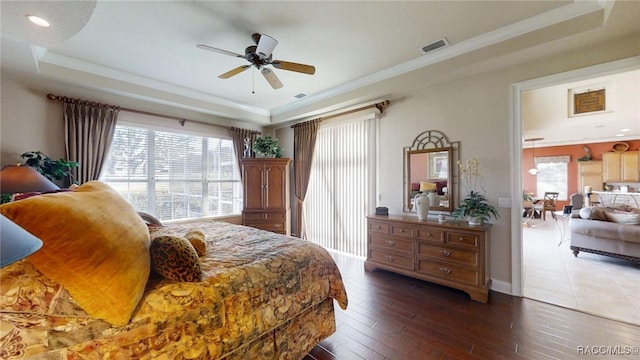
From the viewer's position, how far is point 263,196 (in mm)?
4586

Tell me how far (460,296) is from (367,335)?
135cm

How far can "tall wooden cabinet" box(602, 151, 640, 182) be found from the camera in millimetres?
7297

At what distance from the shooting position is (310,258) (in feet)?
6.37

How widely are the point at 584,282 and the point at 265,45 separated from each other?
4.67 meters

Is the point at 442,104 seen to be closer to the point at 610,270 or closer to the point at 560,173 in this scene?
the point at 610,270

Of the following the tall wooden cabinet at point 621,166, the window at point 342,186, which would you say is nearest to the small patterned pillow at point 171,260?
the window at point 342,186

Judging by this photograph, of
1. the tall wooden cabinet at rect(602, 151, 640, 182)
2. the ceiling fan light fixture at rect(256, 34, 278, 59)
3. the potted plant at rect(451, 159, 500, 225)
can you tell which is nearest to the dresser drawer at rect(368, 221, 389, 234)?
the potted plant at rect(451, 159, 500, 225)

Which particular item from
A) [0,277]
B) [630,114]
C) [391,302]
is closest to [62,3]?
[0,277]

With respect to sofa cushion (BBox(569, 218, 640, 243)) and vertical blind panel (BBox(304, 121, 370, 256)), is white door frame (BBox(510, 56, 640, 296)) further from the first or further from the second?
sofa cushion (BBox(569, 218, 640, 243))

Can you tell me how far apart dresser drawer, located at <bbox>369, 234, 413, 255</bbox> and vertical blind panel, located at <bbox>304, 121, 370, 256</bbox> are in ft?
2.35

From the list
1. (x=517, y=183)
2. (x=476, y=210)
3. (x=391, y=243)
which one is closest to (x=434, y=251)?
(x=391, y=243)

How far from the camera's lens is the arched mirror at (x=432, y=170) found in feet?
10.6

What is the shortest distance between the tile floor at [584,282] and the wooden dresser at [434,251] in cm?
75

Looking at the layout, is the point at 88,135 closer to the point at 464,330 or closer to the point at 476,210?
the point at 464,330
